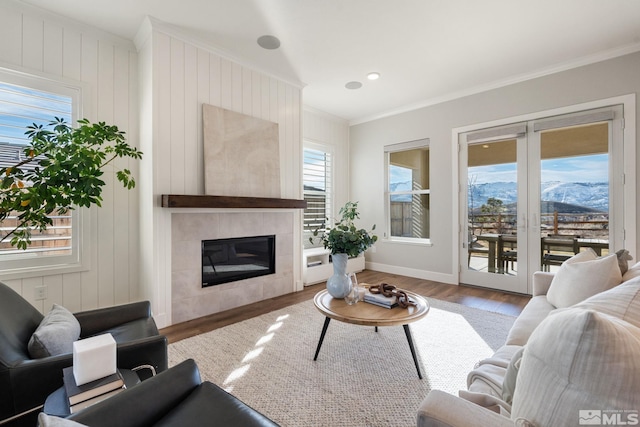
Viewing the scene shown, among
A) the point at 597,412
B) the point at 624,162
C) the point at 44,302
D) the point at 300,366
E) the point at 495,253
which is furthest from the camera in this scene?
the point at 495,253

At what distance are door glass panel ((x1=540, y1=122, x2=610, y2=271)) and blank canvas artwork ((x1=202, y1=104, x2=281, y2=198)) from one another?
3.38m

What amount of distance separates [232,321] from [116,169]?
6.31ft

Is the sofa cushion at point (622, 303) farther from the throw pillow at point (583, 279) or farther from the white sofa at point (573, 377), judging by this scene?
the throw pillow at point (583, 279)

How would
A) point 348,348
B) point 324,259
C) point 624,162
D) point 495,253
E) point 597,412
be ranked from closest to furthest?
point 597,412
point 348,348
point 624,162
point 495,253
point 324,259

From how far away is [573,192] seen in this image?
3523 millimetres

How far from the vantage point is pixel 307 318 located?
306 cm

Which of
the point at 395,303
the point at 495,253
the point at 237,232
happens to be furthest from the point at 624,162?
the point at 237,232

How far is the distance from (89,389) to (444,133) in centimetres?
475

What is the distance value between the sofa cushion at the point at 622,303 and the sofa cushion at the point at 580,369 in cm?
18

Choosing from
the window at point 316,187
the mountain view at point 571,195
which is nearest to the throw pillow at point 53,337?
the window at point 316,187

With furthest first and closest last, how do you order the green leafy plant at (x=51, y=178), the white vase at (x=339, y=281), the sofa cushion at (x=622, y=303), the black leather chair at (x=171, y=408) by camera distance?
the white vase at (x=339, y=281)
the green leafy plant at (x=51, y=178)
the black leather chair at (x=171, y=408)
the sofa cushion at (x=622, y=303)

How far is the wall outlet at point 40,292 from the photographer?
8.55 feet

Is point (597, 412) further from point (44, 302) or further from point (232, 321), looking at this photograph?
point (44, 302)
